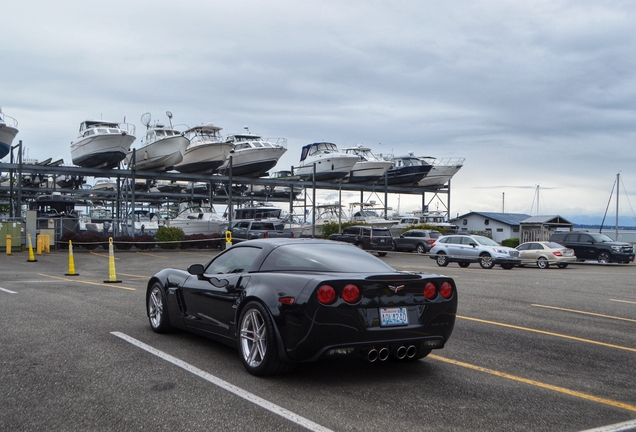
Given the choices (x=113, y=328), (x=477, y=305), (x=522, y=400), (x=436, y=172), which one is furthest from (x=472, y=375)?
(x=436, y=172)

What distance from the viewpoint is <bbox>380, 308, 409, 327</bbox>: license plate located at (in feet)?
18.8

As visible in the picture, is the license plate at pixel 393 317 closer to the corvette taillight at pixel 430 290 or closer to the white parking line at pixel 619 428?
the corvette taillight at pixel 430 290

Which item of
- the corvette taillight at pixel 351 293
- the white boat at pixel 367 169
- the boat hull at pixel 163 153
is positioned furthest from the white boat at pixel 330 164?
the corvette taillight at pixel 351 293

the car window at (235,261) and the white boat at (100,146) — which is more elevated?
the white boat at (100,146)

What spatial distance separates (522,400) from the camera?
530cm

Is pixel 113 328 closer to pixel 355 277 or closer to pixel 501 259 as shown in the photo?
pixel 355 277

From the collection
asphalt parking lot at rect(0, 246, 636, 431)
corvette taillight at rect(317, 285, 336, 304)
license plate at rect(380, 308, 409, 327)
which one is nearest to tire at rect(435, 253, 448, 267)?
asphalt parking lot at rect(0, 246, 636, 431)

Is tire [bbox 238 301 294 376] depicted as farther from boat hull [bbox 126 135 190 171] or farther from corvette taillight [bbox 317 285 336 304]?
boat hull [bbox 126 135 190 171]

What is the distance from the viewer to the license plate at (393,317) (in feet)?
18.8

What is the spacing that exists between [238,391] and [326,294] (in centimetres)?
113

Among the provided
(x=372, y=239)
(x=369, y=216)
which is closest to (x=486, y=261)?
(x=372, y=239)

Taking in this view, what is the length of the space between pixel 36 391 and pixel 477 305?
8167mm

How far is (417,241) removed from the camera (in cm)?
3916

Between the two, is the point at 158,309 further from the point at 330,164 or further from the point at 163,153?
the point at 330,164
